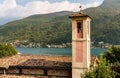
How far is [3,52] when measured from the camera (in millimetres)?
69312

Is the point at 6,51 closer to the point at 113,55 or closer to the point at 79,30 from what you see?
the point at 113,55

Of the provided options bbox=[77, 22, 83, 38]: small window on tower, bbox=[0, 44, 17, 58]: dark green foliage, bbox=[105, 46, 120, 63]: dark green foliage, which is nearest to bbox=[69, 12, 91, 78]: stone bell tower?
bbox=[77, 22, 83, 38]: small window on tower

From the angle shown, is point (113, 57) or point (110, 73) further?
point (113, 57)

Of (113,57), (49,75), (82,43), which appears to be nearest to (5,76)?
(49,75)

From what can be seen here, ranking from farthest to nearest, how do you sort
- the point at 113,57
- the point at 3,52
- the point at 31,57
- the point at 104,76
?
the point at 3,52
the point at 113,57
the point at 31,57
the point at 104,76

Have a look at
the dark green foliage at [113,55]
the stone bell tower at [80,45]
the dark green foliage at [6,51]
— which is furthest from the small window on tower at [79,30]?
the dark green foliage at [6,51]

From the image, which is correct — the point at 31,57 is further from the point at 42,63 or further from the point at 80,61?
the point at 80,61

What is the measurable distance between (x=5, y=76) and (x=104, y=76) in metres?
12.2

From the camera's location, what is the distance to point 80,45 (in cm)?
2831

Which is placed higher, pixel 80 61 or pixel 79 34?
pixel 79 34

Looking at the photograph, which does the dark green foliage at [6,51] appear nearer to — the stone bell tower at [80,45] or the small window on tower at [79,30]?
the small window on tower at [79,30]

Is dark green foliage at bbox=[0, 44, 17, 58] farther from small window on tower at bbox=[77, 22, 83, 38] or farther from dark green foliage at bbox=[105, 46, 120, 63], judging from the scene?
small window on tower at bbox=[77, 22, 83, 38]

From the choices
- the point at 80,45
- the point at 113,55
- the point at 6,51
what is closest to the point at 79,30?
the point at 80,45

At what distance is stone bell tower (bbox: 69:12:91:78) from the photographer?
2805cm
